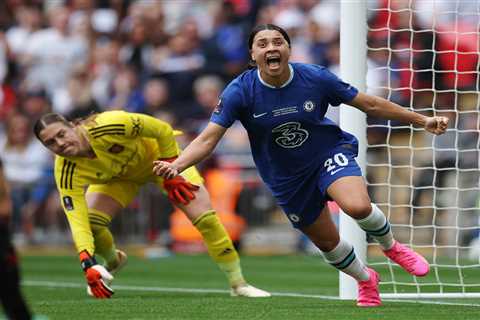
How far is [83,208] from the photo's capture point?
10.1 m

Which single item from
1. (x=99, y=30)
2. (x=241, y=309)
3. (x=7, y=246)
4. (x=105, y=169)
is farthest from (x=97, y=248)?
(x=99, y=30)

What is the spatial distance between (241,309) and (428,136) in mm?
7379

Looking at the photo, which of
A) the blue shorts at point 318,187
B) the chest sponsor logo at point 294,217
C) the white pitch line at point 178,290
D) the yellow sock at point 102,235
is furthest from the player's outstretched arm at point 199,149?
the yellow sock at point 102,235

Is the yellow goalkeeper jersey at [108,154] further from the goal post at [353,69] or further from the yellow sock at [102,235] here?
the goal post at [353,69]

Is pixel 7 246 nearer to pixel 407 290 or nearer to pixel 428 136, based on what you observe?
pixel 407 290

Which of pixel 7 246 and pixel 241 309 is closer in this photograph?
pixel 7 246

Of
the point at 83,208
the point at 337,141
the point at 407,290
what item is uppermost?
the point at 337,141

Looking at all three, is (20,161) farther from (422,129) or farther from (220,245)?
(422,129)

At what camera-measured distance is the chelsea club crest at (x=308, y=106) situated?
Result: 868 cm

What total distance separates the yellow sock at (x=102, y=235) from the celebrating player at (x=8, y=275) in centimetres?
481

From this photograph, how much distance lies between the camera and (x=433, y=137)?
13172 millimetres

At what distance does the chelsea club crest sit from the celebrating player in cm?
321

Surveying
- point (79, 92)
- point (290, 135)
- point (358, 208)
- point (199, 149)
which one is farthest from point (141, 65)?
point (358, 208)

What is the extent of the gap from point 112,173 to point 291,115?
Answer: 95.6 inches
